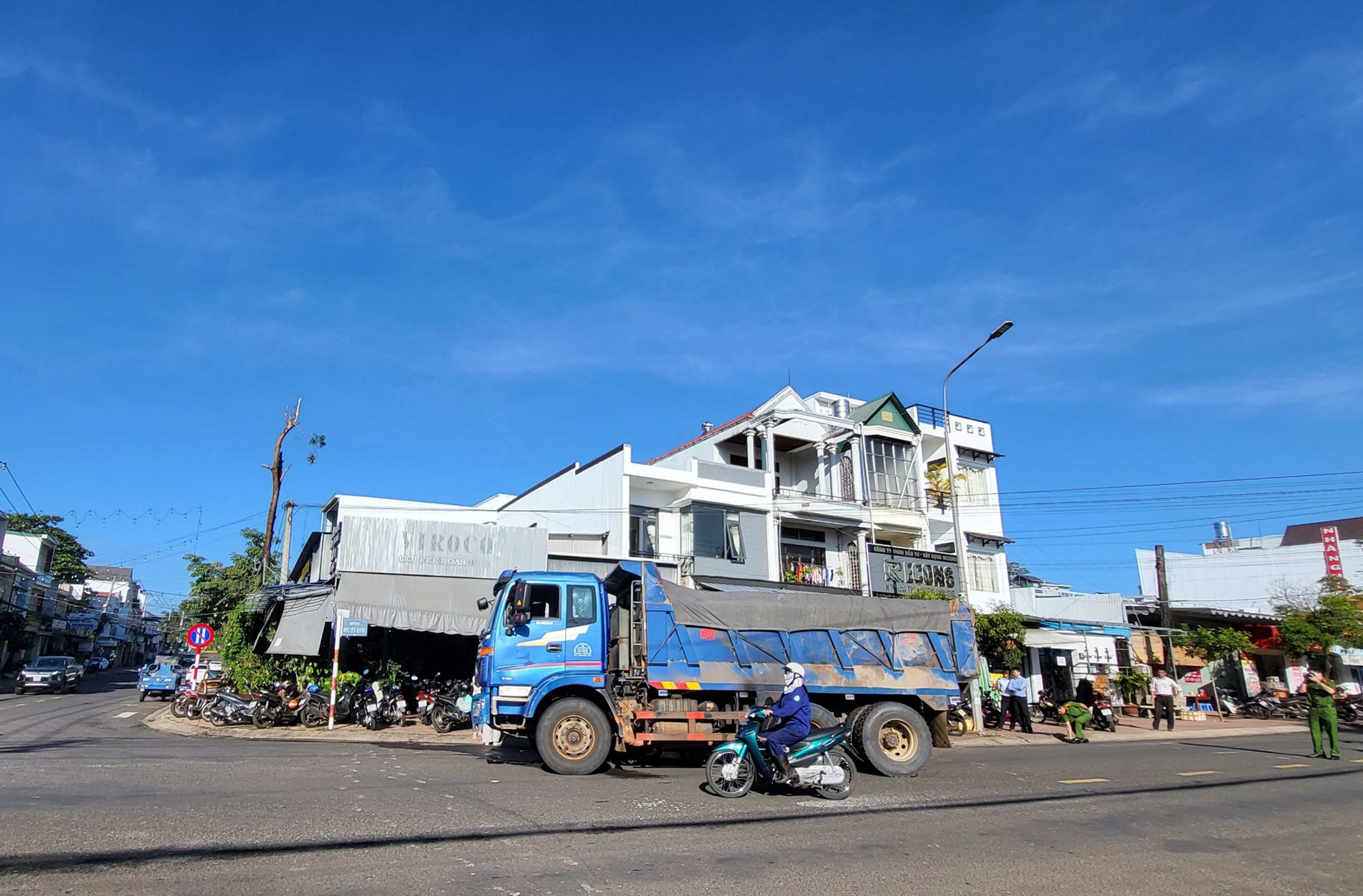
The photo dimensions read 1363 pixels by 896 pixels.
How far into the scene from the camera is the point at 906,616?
13.8 m

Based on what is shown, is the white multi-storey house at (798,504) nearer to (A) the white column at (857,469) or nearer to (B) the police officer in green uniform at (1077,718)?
(A) the white column at (857,469)

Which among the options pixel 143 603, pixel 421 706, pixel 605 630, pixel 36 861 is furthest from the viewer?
pixel 143 603

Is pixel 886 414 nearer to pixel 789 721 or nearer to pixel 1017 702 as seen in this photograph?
pixel 1017 702

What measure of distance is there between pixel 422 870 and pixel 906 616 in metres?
9.50

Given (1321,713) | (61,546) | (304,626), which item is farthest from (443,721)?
(61,546)

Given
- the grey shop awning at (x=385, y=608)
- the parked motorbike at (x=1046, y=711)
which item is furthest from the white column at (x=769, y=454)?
the grey shop awning at (x=385, y=608)

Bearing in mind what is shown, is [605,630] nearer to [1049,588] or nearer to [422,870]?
[422,870]

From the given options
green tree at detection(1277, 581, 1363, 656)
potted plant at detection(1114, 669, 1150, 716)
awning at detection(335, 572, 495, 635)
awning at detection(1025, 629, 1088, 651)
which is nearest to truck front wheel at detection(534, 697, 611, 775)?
awning at detection(335, 572, 495, 635)

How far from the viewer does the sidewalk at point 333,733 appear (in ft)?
57.8

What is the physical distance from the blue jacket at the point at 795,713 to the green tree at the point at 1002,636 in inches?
648

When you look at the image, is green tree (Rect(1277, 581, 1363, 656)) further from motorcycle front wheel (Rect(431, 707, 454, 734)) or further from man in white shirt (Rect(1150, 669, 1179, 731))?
motorcycle front wheel (Rect(431, 707, 454, 734))

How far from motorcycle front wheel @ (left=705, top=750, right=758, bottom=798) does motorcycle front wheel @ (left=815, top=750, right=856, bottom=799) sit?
850 mm

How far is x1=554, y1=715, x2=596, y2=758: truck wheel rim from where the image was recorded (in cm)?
1173

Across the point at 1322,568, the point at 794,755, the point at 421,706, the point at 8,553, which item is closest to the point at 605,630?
the point at 794,755
